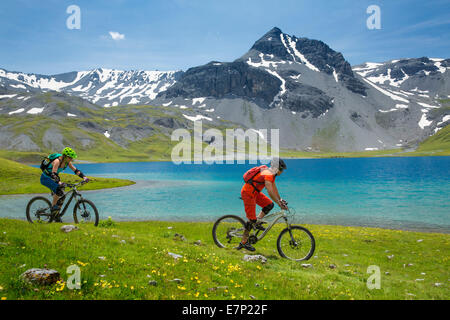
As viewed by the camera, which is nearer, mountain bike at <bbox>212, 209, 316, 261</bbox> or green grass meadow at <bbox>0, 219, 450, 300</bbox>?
green grass meadow at <bbox>0, 219, 450, 300</bbox>

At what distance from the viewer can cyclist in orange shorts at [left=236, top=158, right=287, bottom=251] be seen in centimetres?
1277

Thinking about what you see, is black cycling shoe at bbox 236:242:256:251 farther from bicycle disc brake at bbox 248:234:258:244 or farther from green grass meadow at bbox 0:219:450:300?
green grass meadow at bbox 0:219:450:300

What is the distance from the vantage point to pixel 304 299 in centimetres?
823

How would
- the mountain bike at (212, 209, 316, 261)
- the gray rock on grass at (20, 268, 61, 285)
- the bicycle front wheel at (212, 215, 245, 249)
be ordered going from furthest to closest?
the bicycle front wheel at (212, 215, 245, 249) < the mountain bike at (212, 209, 316, 261) < the gray rock on grass at (20, 268, 61, 285)

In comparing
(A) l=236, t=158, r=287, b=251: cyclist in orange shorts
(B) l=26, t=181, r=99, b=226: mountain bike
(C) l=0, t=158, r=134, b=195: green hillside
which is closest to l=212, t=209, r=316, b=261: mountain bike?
(A) l=236, t=158, r=287, b=251: cyclist in orange shorts

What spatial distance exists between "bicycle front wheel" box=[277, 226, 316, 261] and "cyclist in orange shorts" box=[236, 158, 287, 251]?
4.35ft

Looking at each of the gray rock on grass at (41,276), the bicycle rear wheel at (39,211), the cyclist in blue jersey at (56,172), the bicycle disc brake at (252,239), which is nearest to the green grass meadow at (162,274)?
the gray rock on grass at (41,276)

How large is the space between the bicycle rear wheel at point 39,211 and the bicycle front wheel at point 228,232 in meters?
10.7

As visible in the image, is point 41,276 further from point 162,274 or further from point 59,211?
point 59,211

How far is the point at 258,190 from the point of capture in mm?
13305

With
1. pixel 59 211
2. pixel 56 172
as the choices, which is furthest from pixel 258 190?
pixel 59 211

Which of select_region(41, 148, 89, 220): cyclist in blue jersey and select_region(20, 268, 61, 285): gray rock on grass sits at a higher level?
select_region(41, 148, 89, 220): cyclist in blue jersey

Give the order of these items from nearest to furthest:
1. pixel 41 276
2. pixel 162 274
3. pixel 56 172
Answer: pixel 41 276
pixel 162 274
pixel 56 172

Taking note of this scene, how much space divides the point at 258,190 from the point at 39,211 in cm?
1406
